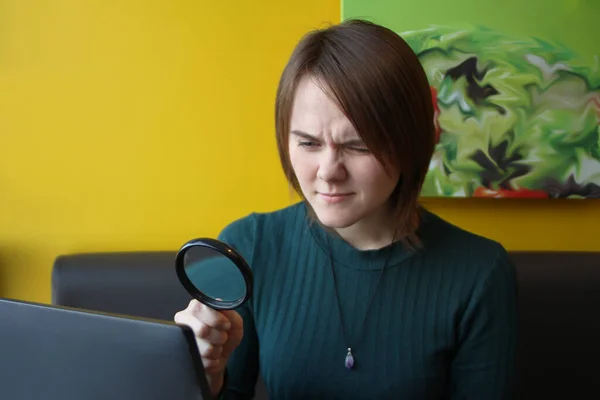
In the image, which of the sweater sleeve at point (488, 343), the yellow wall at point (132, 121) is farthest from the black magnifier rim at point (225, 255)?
the yellow wall at point (132, 121)

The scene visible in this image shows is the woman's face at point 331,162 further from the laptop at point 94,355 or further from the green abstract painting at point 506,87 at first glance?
the green abstract painting at point 506,87

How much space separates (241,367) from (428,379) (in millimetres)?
308

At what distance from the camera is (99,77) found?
4.62 feet

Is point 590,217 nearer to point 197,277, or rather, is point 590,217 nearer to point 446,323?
point 446,323

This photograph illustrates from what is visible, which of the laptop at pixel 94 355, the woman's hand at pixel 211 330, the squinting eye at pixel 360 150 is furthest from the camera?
the squinting eye at pixel 360 150

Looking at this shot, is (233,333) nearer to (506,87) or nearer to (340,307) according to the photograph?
(340,307)

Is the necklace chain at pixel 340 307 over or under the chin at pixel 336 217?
under

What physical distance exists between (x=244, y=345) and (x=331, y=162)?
380mm

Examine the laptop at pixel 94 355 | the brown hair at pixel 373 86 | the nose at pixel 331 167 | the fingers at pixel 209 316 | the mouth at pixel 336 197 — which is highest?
the brown hair at pixel 373 86

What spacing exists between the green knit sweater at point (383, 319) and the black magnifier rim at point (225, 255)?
294 mm

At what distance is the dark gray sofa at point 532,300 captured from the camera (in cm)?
136

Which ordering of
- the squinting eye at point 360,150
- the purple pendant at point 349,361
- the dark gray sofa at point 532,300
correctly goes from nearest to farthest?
the squinting eye at point 360,150 → the purple pendant at point 349,361 → the dark gray sofa at point 532,300

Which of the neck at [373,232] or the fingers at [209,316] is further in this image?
the neck at [373,232]

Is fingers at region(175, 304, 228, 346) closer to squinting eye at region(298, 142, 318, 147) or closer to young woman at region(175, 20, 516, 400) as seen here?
young woman at region(175, 20, 516, 400)
